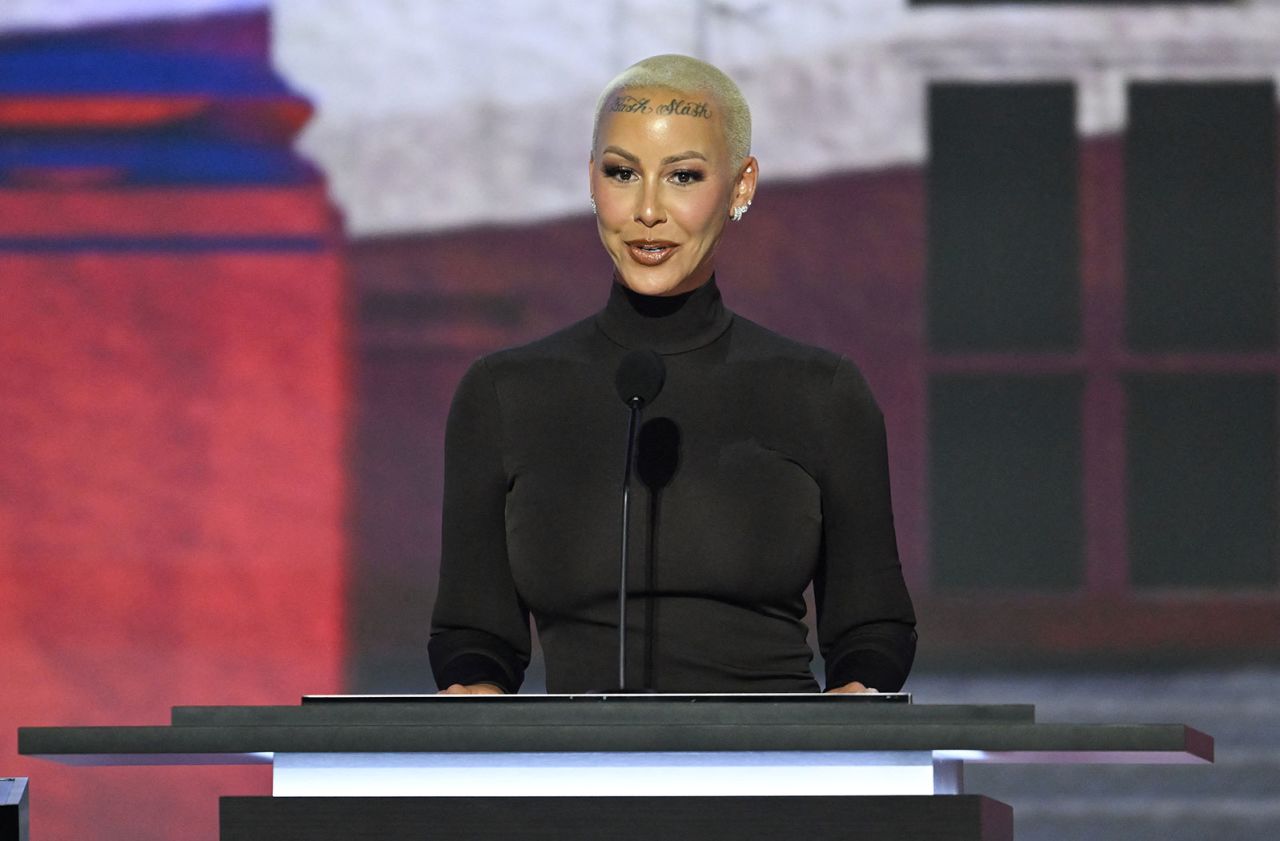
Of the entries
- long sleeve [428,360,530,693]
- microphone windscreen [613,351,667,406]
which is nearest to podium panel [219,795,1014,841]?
microphone windscreen [613,351,667,406]

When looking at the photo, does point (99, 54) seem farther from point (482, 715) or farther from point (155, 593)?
point (482, 715)

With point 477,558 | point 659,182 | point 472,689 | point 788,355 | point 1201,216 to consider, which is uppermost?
point 1201,216

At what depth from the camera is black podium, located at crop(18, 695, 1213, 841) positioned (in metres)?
1.18

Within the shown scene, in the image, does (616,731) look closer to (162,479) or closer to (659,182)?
(659,182)

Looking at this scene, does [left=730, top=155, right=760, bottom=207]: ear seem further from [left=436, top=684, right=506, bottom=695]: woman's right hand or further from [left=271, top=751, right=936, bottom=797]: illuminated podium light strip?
[left=271, top=751, right=936, bottom=797]: illuminated podium light strip

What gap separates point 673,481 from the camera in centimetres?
172

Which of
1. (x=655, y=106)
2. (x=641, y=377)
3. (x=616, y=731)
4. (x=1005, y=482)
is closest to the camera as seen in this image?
(x=616, y=731)

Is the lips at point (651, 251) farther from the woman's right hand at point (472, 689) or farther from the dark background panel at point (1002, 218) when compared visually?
the dark background panel at point (1002, 218)

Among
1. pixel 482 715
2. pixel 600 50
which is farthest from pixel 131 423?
pixel 482 715

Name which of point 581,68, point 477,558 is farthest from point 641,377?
point 581,68

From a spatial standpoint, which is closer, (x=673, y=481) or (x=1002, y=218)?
(x=673, y=481)

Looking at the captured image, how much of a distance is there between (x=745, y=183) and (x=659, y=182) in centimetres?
12

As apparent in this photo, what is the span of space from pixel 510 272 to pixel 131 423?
79cm

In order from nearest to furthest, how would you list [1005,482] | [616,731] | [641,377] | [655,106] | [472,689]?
[616,731]
[641,377]
[472,689]
[655,106]
[1005,482]
